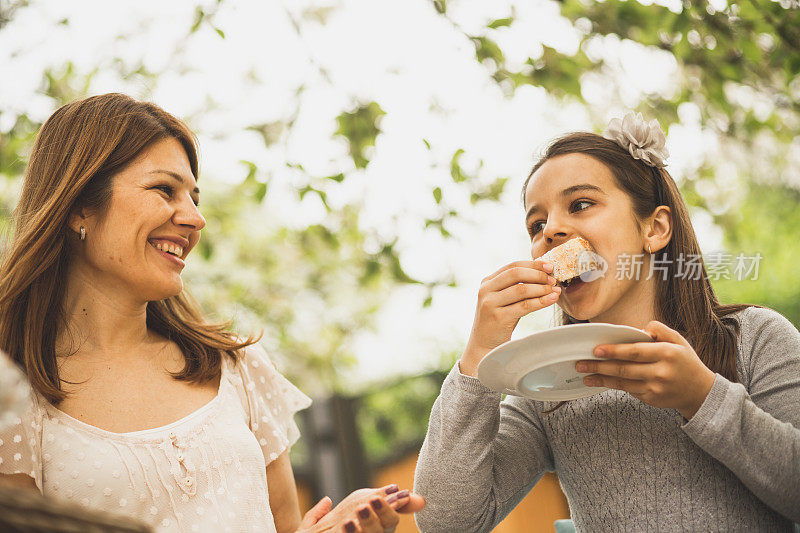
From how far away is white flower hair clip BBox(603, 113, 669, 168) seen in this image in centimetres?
216

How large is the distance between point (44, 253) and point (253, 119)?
Result: 11.4 feet

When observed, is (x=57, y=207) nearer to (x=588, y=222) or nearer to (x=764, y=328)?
(x=588, y=222)

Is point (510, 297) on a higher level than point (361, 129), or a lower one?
higher

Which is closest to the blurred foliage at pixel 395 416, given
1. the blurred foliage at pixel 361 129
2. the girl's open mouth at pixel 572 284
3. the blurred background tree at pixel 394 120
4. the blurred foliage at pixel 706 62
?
the blurred background tree at pixel 394 120

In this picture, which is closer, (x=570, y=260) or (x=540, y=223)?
(x=570, y=260)

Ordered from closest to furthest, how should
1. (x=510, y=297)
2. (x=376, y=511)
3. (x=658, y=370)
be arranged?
(x=658, y=370)
(x=376, y=511)
(x=510, y=297)

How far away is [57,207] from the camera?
2.05 metres

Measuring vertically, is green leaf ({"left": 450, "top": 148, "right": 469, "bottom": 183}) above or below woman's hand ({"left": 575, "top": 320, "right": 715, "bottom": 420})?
below

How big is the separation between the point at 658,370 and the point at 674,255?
0.71 meters

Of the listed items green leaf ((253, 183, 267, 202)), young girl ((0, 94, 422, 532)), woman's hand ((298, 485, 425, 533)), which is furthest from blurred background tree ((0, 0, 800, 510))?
woman's hand ((298, 485, 425, 533))

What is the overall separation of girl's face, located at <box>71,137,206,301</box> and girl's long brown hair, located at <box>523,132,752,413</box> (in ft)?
3.55

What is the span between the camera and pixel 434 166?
3.80m

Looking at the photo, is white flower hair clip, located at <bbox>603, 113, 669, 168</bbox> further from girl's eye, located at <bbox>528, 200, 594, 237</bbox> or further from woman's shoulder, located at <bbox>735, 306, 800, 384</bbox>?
woman's shoulder, located at <bbox>735, 306, 800, 384</bbox>

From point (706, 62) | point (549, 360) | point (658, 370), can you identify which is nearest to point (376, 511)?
point (549, 360)
